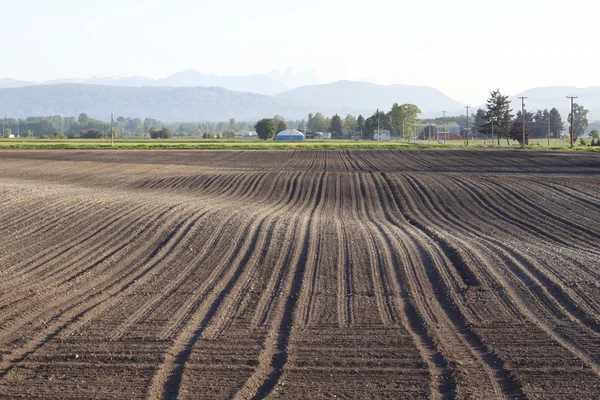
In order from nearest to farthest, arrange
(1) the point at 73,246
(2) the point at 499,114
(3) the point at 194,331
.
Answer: (3) the point at 194,331, (1) the point at 73,246, (2) the point at 499,114

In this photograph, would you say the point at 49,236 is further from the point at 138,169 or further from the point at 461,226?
the point at 138,169

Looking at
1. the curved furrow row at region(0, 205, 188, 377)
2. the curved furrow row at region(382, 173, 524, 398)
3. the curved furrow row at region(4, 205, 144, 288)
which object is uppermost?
the curved furrow row at region(4, 205, 144, 288)

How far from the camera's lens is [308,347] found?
9570mm

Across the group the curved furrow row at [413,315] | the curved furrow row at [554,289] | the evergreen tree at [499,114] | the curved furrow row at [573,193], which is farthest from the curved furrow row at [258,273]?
the evergreen tree at [499,114]

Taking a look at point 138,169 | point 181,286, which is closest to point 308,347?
point 181,286

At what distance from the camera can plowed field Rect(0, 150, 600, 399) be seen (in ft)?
27.8

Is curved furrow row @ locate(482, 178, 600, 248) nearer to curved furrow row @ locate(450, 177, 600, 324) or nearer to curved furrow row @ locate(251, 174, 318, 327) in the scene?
curved furrow row @ locate(450, 177, 600, 324)

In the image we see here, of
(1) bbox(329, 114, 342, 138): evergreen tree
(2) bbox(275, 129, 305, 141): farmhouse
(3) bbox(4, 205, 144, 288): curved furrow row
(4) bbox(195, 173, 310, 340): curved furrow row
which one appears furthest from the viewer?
(1) bbox(329, 114, 342, 138): evergreen tree

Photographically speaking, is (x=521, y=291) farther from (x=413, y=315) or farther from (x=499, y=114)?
(x=499, y=114)

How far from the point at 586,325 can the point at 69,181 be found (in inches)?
1059

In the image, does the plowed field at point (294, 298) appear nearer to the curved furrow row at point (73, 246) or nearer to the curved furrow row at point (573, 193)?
the curved furrow row at point (73, 246)

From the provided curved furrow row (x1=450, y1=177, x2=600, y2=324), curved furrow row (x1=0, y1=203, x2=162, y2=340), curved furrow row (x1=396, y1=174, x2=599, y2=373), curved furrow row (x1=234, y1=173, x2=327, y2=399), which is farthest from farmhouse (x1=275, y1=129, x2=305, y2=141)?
curved furrow row (x1=450, y1=177, x2=600, y2=324)

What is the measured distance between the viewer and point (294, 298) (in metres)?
12.2

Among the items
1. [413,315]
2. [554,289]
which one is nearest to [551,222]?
[554,289]
